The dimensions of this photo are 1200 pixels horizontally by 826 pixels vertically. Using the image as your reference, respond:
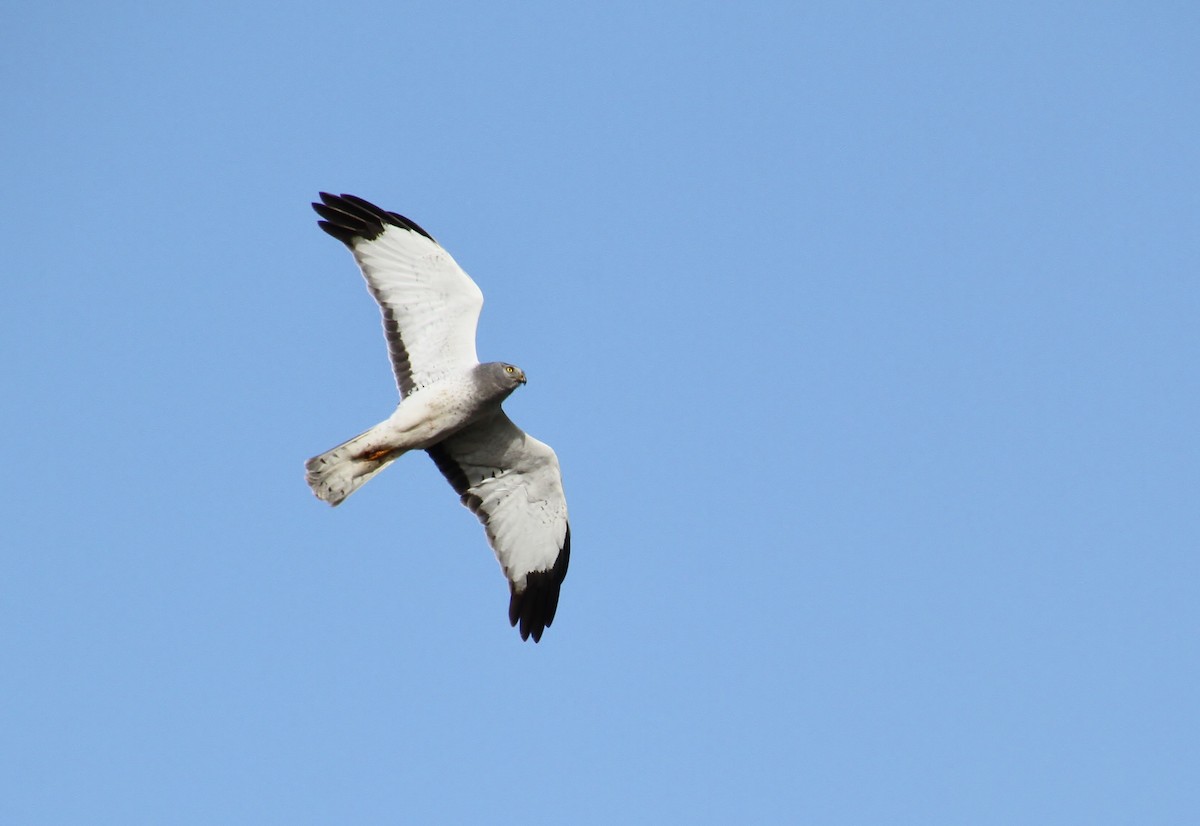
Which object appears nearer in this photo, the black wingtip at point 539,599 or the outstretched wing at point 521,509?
the outstretched wing at point 521,509

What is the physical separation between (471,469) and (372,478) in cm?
133

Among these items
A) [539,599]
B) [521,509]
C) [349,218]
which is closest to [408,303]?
[349,218]

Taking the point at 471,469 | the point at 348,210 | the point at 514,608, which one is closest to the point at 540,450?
the point at 471,469

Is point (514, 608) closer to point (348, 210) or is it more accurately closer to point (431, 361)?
point (431, 361)

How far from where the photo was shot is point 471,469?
14469 millimetres

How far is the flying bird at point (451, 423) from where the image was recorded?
13.3 m

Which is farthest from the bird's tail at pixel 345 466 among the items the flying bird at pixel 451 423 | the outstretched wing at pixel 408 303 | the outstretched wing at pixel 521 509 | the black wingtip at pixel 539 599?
the black wingtip at pixel 539 599

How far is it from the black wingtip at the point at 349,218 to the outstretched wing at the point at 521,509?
234cm

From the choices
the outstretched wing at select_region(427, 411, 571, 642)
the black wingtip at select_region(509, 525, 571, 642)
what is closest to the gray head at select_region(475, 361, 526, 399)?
the outstretched wing at select_region(427, 411, 571, 642)

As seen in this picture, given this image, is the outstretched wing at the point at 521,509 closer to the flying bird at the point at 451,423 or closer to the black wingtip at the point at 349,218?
the flying bird at the point at 451,423

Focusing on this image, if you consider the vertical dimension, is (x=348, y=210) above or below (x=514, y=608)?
above

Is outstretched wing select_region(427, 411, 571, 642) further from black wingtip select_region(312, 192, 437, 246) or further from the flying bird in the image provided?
black wingtip select_region(312, 192, 437, 246)

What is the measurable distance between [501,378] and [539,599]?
2791mm

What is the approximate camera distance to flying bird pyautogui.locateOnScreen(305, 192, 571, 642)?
1334 centimetres
